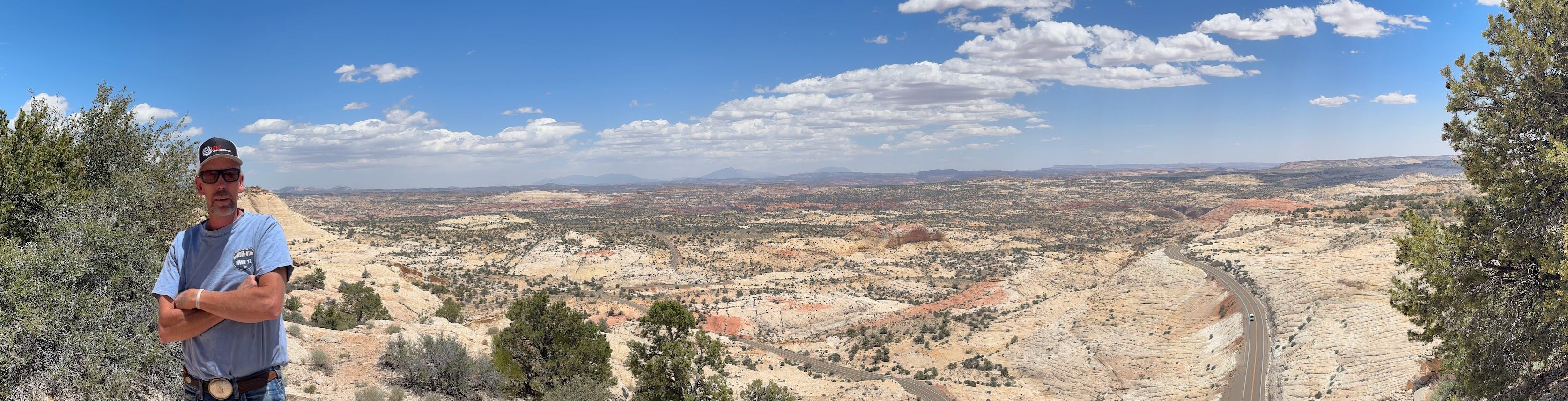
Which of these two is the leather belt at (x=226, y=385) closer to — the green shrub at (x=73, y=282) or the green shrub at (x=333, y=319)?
the green shrub at (x=73, y=282)

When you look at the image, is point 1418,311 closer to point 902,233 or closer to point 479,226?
point 902,233

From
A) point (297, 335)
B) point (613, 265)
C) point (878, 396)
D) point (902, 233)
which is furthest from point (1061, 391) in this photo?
point (902, 233)

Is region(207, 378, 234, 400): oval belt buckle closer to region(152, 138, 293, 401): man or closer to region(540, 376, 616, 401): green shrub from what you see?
region(152, 138, 293, 401): man

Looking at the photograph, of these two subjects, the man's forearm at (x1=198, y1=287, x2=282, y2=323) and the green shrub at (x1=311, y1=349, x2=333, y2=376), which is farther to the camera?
the green shrub at (x1=311, y1=349, x2=333, y2=376)

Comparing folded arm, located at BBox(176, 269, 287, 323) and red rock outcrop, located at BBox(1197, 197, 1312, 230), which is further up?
folded arm, located at BBox(176, 269, 287, 323)

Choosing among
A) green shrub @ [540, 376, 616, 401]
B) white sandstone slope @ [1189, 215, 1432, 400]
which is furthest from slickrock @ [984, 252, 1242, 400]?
green shrub @ [540, 376, 616, 401]

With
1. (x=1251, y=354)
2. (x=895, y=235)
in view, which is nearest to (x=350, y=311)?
(x=1251, y=354)

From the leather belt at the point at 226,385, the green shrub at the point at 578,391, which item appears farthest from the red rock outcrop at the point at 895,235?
the leather belt at the point at 226,385
